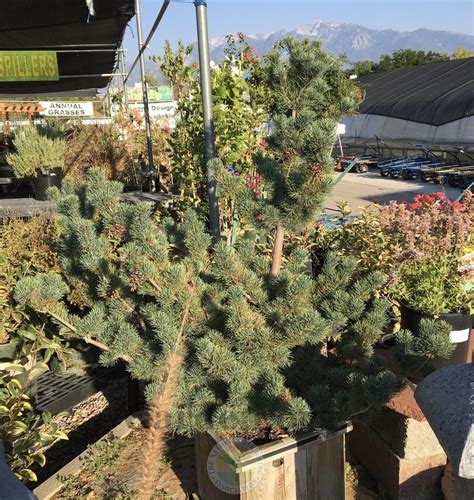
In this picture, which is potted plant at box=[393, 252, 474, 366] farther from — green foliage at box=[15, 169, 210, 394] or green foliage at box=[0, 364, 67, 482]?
green foliage at box=[0, 364, 67, 482]

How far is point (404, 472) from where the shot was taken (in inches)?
93.0

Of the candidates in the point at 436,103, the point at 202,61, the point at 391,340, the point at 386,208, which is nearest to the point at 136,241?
the point at 202,61

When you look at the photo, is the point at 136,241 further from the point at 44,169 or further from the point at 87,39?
the point at 87,39

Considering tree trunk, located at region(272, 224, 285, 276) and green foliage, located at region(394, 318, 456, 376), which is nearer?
green foliage, located at region(394, 318, 456, 376)

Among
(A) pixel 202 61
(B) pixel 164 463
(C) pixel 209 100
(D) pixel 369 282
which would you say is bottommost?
(B) pixel 164 463

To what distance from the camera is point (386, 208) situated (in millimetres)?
3473

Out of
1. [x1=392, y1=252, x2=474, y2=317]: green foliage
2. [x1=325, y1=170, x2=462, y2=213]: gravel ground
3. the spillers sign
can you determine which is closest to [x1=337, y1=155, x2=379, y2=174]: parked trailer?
[x1=325, y1=170, x2=462, y2=213]: gravel ground

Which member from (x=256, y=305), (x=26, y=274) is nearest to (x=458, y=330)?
(x=256, y=305)

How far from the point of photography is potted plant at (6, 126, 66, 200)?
5012 mm

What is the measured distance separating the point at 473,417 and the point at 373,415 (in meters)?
1.36

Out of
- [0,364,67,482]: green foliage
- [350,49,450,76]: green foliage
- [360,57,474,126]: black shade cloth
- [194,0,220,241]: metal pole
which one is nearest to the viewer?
[0,364,67,482]: green foliage

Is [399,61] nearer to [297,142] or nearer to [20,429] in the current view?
[297,142]

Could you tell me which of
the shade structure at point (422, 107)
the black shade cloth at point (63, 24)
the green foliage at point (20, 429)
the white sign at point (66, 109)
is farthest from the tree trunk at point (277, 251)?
the shade structure at point (422, 107)

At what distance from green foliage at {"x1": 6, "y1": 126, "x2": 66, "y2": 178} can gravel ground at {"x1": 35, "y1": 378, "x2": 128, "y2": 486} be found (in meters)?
2.59
